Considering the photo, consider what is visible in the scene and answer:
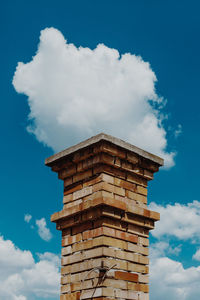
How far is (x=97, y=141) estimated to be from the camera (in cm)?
780

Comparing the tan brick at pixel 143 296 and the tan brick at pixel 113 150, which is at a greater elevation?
the tan brick at pixel 113 150

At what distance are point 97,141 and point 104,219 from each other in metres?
1.45

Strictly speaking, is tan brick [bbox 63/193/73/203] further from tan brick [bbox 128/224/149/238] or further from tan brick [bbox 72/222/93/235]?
tan brick [bbox 128/224/149/238]

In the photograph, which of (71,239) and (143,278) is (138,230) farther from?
(71,239)

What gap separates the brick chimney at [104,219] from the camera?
24.0 ft

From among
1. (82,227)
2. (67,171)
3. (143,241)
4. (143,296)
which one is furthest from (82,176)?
(143,296)

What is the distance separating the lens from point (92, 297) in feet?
23.5

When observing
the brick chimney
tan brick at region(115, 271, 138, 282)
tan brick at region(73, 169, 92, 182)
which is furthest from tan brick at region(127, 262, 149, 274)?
tan brick at region(73, 169, 92, 182)

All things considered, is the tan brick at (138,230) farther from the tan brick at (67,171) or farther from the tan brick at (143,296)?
the tan brick at (67,171)

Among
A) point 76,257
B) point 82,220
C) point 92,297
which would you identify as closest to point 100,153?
point 82,220

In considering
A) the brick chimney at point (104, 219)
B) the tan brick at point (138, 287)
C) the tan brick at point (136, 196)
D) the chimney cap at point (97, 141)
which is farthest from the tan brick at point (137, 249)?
the chimney cap at point (97, 141)

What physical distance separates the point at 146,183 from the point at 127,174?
566mm

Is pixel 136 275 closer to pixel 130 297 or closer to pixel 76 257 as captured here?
pixel 130 297

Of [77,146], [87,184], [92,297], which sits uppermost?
[77,146]
